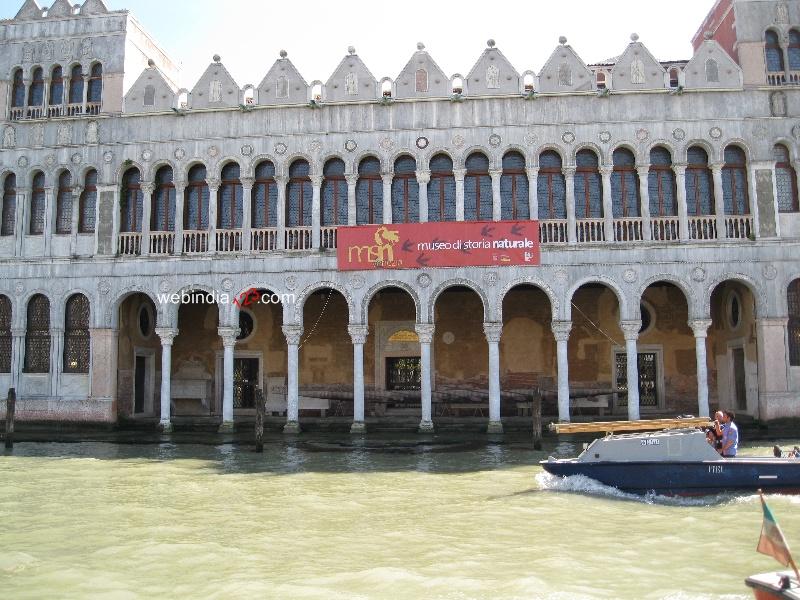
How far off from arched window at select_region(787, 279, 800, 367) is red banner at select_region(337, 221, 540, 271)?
659cm

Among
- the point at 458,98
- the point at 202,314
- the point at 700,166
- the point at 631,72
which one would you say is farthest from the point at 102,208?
the point at 700,166

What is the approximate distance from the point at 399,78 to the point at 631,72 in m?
6.24

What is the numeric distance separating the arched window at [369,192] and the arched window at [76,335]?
8.33 meters

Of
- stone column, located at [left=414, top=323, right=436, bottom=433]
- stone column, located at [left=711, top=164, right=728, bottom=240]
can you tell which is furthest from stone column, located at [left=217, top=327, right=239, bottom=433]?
stone column, located at [left=711, top=164, right=728, bottom=240]

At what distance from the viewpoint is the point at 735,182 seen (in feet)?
62.0

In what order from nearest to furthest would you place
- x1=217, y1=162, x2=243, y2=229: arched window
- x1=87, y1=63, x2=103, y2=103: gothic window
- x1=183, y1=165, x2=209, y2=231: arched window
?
x1=217, y1=162, x2=243, y2=229: arched window, x1=183, y1=165, x2=209, y2=231: arched window, x1=87, y1=63, x2=103, y2=103: gothic window

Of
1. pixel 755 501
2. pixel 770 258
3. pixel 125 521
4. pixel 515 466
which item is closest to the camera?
pixel 125 521

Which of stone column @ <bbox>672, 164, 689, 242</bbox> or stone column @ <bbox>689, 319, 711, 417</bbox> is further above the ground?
stone column @ <bbox>672, 164, 689, 242</bbox>

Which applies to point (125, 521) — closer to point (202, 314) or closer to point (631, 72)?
point (202, 314)

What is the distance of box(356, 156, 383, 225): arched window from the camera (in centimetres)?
1966

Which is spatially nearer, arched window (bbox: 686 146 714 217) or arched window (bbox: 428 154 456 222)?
arched window (bbox: 686 146 714 217)

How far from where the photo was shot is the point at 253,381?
22625 millimetres

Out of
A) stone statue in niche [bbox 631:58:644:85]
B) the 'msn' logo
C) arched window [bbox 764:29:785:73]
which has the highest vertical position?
arched window [bbox 764:29:785:73]

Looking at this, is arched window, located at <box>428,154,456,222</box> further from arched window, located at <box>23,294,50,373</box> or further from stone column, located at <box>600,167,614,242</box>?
arched window, located at <box>23,294,50,373</box>
